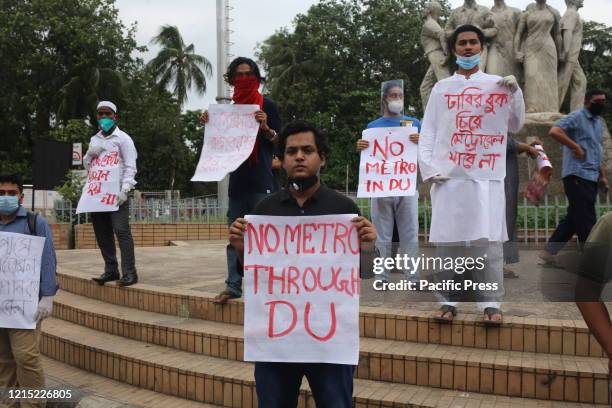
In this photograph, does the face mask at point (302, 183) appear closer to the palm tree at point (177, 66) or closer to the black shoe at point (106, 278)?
the black shoe at point (106, 278)

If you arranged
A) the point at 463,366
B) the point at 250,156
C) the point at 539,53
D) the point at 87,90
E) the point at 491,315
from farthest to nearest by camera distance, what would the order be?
the point at 87,90, the point at 539,53, the point at 250,156, the point at 491,315, the point at 463,366

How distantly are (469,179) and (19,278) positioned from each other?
116 inches

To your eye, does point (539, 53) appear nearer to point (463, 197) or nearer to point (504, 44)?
point (504, 44)

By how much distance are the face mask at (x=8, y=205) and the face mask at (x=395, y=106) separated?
3015 mm

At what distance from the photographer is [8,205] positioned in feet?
12.3

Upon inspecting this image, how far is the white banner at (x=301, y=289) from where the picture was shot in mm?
2281

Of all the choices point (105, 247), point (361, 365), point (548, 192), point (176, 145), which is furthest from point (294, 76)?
point (361, 365)

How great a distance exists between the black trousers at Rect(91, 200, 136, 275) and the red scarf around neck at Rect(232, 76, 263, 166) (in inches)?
69.8

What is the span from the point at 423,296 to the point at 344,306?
8.14 ft

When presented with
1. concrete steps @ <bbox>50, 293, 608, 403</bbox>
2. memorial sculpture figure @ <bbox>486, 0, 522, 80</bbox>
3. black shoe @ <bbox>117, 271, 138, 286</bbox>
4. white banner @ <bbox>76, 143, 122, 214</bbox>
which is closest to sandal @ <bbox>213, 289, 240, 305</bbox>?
concrete steps @ <bbox>50, 293, 608, 403</bbox>

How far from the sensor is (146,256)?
29.7ft

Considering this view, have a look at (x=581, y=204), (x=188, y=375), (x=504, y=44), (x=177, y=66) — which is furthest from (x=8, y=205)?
(x=177, y=66)

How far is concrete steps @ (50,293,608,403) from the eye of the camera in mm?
3189

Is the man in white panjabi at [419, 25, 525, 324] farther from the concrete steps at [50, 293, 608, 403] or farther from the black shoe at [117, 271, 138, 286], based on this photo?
the black shoe at [117, 271, 138, 286]
